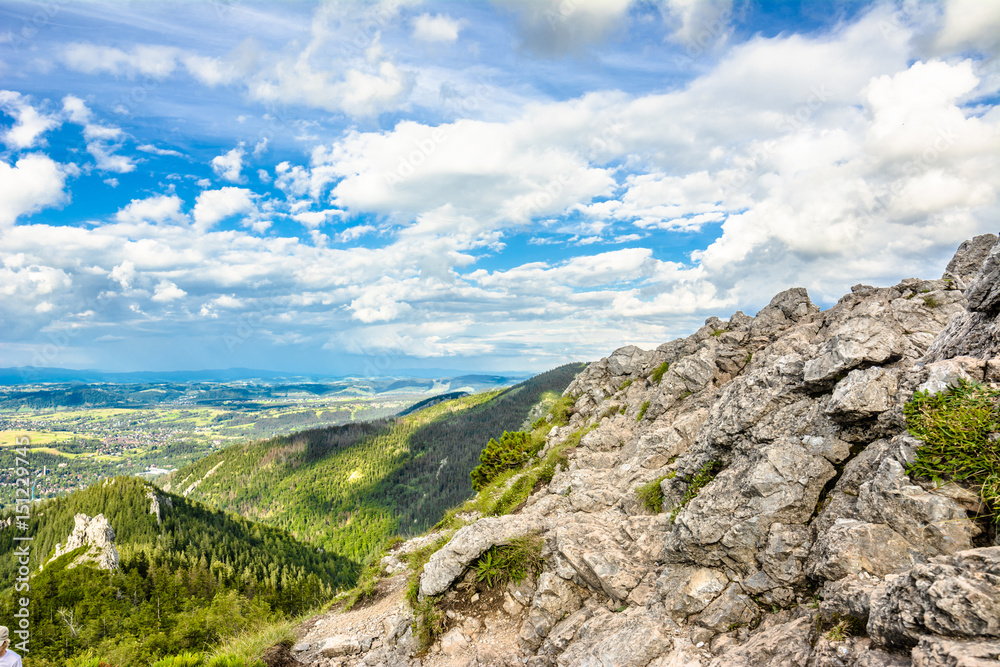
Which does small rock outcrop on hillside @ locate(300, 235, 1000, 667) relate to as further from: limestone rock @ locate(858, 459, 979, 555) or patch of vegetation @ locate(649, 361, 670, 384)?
patch of vegetation @ locate(649, 361, 670, 384)

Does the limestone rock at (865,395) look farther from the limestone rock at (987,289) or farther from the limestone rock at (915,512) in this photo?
the limestone rock at (987,289)

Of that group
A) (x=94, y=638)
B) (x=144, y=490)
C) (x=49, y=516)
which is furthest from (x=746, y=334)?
(x=49, y=516)

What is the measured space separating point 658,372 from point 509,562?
28.9m

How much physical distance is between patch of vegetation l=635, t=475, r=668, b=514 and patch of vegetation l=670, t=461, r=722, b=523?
3.80 feet

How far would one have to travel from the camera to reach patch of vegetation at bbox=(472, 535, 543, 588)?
552 inches

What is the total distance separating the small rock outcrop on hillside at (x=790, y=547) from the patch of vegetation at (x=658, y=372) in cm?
2072

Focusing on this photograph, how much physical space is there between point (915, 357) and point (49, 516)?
245 m

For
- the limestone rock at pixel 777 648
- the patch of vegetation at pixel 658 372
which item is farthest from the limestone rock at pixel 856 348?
the patch of vegetation at pixel 658 372

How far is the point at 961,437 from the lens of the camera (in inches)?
292

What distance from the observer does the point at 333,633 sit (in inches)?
662

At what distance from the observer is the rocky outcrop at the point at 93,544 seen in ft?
363

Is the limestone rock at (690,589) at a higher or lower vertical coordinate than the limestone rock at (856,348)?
lower

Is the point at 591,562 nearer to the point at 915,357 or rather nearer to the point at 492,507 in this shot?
the point at 915,357

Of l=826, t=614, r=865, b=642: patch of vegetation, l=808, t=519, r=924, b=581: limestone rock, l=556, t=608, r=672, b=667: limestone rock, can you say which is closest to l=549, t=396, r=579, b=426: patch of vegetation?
l=556, t=608, r=672, b=667: limestone rock
